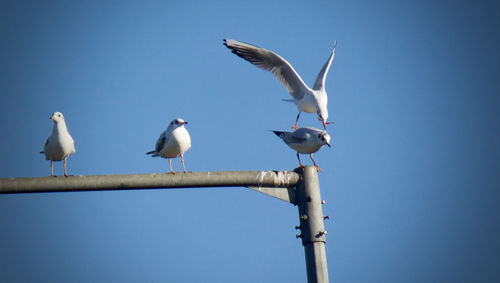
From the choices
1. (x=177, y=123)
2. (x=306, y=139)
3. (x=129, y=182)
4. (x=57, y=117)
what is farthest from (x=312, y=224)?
(x=57, y=117)

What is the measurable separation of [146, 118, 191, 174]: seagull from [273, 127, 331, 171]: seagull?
3.95 feet

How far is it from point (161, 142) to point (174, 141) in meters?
0.25

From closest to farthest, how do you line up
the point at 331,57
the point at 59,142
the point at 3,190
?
1. the point at 3,190
2. the point at 59,142
3. the point at 331,57

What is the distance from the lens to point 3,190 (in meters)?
4.62

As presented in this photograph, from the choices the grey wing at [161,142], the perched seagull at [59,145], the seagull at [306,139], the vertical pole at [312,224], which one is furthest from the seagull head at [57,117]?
the vertical pole at [312,224]

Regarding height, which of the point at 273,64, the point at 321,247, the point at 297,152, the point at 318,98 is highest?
the point at 273,64

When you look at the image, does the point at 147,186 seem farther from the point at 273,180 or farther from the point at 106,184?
the point at 273,180

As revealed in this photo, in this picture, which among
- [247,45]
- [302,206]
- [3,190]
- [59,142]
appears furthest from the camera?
[247,45]

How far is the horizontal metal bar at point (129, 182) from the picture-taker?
466 cm

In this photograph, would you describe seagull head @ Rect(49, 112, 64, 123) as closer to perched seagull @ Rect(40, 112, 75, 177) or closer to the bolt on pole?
perched seagull @ Rect(40, 112, 75, 177)

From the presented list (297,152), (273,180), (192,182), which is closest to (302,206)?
(273,180)

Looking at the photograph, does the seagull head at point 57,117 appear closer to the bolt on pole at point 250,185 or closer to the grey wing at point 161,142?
the grey wing at point 161,142

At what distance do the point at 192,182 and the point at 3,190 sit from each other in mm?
1357

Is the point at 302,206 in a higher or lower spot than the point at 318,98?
lower
